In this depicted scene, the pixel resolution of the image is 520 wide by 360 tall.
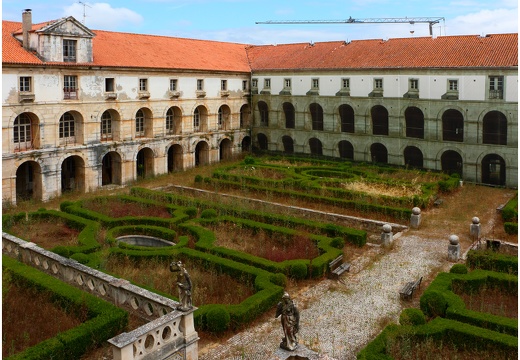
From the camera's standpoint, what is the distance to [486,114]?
124ft

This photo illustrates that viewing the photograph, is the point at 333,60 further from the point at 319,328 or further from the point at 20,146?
the point at 319,328

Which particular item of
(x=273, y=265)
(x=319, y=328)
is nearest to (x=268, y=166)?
(x=273, y=265)

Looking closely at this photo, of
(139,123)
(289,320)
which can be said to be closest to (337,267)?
(289,320)

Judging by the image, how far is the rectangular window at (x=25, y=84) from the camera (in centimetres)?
3195

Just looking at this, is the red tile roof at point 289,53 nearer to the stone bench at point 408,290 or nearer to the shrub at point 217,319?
the shrub at point 217,319

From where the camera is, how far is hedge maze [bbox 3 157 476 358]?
19344 mm

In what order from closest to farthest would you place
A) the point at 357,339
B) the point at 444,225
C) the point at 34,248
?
the point at 357,339 → the point at 34,248 → the point at 444,225

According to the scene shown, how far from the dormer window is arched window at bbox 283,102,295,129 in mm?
20650

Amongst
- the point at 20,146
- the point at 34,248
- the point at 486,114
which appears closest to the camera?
the point at 34,248

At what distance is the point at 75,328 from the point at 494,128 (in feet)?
110

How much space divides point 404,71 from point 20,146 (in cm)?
2885

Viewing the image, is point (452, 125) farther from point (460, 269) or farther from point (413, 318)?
point (413, 318)

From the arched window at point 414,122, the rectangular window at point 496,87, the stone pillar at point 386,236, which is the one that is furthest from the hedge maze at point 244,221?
the rectangular window at point 496,87

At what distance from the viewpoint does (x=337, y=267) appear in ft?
70.6
